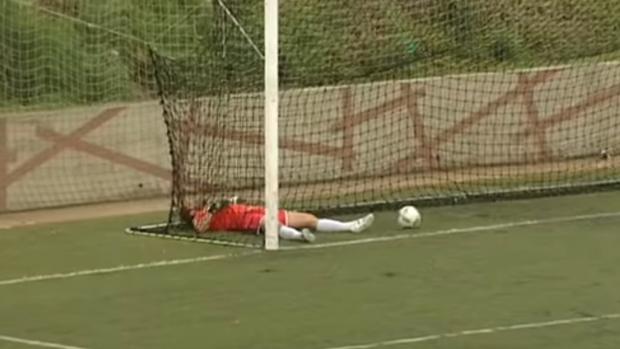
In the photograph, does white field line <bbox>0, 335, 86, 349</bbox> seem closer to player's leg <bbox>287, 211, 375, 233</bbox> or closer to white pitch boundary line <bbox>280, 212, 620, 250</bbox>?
white pitch boundary line <bbox>280, 212, 620, 250</bbox>

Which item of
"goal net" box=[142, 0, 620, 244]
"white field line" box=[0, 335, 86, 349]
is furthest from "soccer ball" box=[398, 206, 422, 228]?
"white field line" box=[0, 335, 86, 349]

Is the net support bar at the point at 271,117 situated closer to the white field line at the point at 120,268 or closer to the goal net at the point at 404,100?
the white field line at the point at 120,268

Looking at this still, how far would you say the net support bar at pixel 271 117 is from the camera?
43.0ft

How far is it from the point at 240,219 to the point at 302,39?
5749 millimetres

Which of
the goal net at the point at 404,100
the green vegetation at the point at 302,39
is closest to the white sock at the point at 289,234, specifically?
the goal net at the point at 404,100

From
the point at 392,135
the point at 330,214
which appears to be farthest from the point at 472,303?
the point at 392,135

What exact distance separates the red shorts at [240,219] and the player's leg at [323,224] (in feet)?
0.30

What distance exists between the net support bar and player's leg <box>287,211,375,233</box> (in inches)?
26.2

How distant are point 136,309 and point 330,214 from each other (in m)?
4.53

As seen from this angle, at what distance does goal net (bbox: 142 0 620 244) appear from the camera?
54.9 feet

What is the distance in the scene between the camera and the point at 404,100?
18219 millimetres

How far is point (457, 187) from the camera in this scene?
1694 centimetres

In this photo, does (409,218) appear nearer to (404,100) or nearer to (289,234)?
(289,234)

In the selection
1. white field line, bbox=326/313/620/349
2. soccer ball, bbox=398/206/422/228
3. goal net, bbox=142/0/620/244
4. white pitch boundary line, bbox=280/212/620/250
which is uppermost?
goal net, bbox=142/0/620/244
